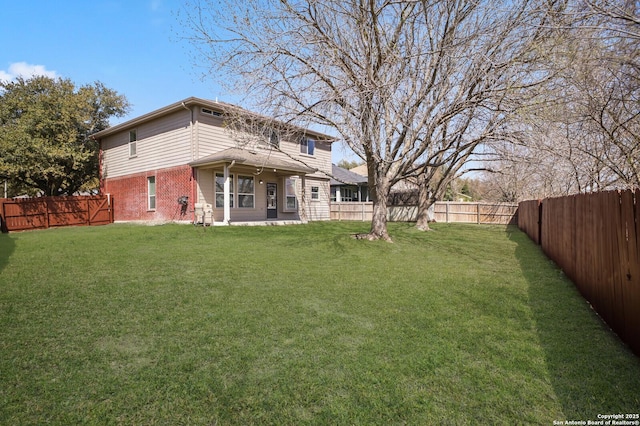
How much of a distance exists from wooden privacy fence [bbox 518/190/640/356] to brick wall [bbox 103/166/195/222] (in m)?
12.5

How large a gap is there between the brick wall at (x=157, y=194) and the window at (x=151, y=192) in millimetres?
160

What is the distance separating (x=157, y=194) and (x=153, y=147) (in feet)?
7.15

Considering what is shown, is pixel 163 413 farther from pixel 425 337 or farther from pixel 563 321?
pixel 563 321

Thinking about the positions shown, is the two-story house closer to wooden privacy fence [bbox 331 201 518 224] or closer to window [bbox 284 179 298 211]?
window [bbox 284 179 298 211]

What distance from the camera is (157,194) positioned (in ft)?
50.4

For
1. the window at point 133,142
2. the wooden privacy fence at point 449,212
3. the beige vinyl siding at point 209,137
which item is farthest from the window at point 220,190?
the wooden privacy fence at point 449,212

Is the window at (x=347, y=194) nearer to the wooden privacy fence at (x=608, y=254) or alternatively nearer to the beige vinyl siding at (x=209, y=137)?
the beige vinyl siding at (x=209, y=137)

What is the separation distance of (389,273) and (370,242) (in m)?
3.76

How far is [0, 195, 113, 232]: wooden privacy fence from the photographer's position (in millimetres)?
13805

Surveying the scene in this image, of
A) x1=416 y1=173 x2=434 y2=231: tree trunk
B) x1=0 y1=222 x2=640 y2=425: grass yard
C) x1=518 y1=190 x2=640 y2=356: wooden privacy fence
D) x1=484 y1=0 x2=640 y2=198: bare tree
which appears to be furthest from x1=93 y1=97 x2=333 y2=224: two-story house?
x1=518 y1=190 x2=640 y2=356: wooden privacy fence

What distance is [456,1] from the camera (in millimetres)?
8258

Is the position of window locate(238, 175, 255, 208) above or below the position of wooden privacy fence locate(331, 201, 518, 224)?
above

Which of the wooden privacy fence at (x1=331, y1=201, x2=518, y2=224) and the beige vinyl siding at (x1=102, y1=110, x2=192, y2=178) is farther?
the wooden privacy fence at (x1=331, y1=201, x2=518, y2=224)

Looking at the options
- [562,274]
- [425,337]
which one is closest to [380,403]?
[425,337]
